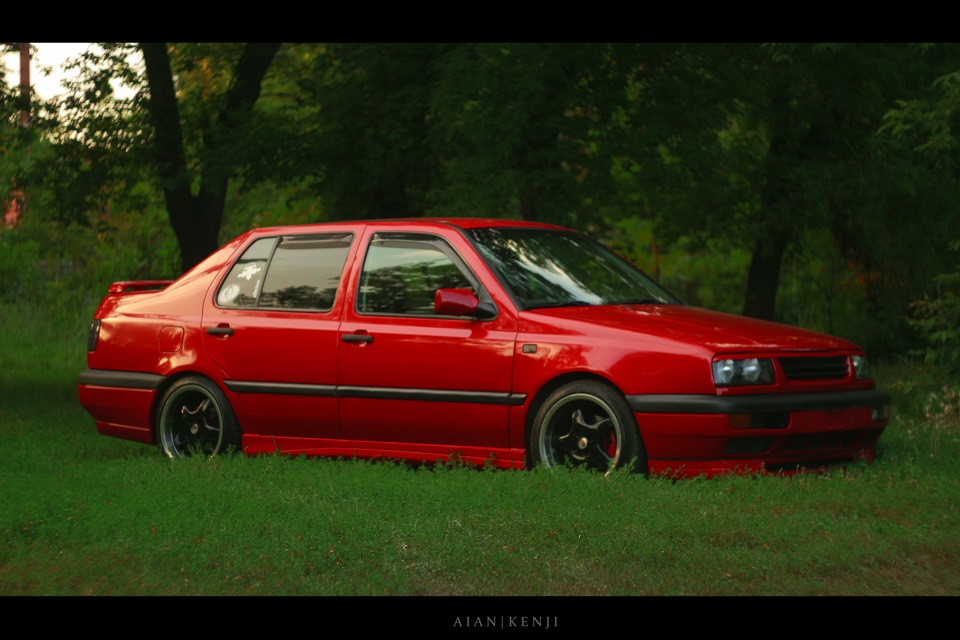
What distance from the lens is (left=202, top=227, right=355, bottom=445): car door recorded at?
906 centimetres

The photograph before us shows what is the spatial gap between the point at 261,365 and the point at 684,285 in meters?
23.6

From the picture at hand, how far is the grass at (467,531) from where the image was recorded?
18.9 ft

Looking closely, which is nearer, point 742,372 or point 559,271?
point 742,372

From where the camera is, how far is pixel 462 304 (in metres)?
8.33

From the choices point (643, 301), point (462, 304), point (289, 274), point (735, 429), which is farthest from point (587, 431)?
point (289, 274)

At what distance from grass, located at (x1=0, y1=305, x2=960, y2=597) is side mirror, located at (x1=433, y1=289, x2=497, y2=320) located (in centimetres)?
96

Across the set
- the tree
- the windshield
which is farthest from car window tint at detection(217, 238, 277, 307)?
the tree

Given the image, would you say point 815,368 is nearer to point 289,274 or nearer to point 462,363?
point 462,363

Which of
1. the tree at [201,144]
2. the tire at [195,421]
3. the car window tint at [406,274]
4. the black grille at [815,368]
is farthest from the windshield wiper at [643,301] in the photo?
the tree at [201,144]

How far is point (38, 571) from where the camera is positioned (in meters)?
5.96

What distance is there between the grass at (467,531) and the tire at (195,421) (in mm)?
803

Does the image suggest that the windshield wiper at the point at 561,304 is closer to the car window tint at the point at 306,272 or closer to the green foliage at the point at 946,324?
the car window tint at the point at 306,272

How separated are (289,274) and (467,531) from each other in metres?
3.51

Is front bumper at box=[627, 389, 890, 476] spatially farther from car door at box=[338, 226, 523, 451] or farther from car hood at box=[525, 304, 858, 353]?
car door at box=[338, 226, 523, 451]
